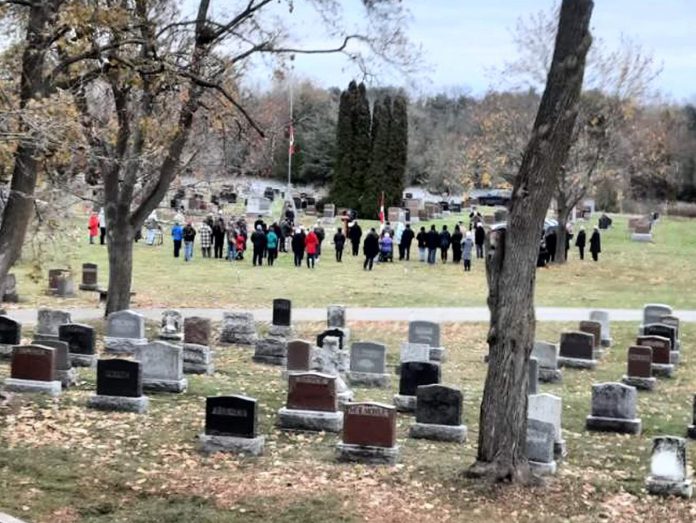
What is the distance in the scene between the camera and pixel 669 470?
10453mm

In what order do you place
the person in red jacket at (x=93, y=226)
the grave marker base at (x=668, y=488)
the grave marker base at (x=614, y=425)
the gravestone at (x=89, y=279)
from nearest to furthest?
the grave marker base at (x=668, y=488)
the grave marker base at (x=614, y=425)
the gravestone at (x=89, y=279)
the person in red jacket at (x=93, y=226)

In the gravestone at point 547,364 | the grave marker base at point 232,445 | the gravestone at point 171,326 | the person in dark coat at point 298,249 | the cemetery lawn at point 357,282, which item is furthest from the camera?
the person in dark coat at point 298,249

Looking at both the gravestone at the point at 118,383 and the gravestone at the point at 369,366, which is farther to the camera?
the gravestone at the point at 369,366

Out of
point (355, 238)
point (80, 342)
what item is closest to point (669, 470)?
point (80, 342)

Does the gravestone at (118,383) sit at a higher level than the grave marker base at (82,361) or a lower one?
higher

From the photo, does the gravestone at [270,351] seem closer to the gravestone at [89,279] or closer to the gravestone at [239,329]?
the gravestone at [239,329]

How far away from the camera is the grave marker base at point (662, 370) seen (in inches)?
771

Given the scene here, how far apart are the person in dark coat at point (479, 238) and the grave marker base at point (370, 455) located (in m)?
29.2

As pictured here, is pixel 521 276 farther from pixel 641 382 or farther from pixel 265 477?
pixel 641 382

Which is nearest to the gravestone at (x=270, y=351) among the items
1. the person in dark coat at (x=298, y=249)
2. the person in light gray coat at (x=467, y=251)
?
the person in dark coat at (x=298, y=249)

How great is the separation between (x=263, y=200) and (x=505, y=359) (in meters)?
49.3

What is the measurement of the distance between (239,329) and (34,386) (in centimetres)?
737

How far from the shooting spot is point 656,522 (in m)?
9.63

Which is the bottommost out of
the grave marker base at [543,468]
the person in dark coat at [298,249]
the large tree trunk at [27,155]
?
the grave marker base at [543,468]
